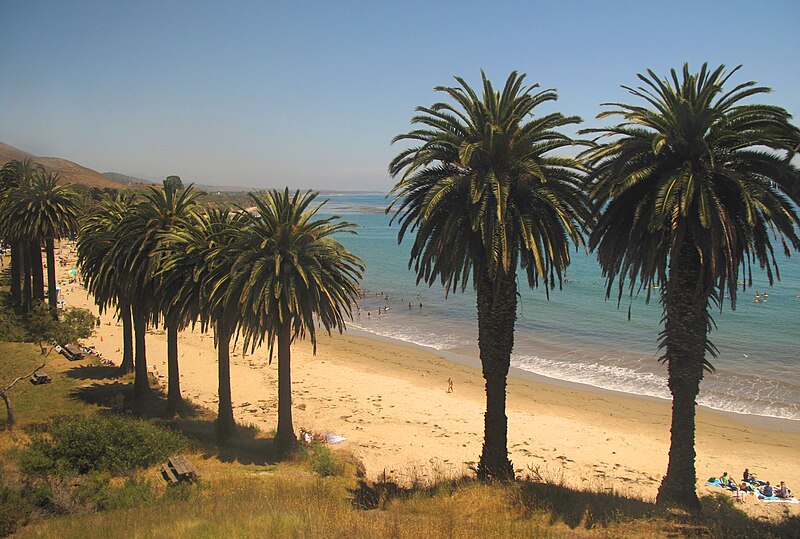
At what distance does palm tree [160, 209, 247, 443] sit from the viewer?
54.9 feet

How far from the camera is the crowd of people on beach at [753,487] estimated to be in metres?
18.1

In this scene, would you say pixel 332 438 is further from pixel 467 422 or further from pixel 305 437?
pixel 467 422

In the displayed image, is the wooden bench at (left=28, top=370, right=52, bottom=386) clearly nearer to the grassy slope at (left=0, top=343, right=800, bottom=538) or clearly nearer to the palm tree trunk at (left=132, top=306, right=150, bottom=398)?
the palm tree trunk at (left=132, top=306, right=150, bottom=398)

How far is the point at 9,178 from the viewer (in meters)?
33.5

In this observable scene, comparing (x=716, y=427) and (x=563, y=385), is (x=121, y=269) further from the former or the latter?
(x=716, y=427)

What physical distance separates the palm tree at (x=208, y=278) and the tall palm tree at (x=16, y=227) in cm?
1630

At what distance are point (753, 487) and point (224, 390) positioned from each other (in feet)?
61.3

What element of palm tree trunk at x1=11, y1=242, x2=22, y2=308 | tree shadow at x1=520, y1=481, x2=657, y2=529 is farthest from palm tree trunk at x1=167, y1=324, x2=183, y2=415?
palm tree trunk at x1=11, y1=242, x2=22, y2=308

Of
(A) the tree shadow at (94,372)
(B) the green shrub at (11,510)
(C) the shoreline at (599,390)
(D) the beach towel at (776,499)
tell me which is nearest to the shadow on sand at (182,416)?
(A) the tree shadow at (94,372)

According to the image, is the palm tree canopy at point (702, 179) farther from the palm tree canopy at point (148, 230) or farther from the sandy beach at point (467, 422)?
the palm tree canopy at point (148, 230)

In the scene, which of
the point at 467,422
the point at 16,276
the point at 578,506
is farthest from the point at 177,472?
the point at 16,276

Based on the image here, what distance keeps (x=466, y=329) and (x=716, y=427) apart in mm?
23489

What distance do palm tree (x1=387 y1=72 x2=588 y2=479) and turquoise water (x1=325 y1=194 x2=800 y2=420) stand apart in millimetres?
7740

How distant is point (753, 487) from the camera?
1883 cm
